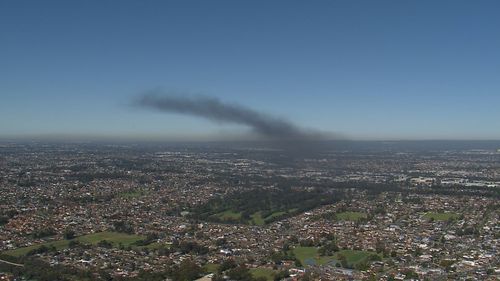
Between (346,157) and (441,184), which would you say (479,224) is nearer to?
(441,184)

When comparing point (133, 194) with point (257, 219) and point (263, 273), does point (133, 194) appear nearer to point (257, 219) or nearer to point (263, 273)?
point (257, 219)

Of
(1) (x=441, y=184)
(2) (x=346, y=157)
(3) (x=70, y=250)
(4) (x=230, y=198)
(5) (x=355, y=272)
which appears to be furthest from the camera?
(2) (x=346, y=157)

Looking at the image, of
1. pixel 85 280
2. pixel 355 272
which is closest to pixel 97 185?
pixel 85 280

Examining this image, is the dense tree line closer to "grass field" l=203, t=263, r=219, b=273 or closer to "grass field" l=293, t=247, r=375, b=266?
"grass field" l=293, t=247, r=375, b=266

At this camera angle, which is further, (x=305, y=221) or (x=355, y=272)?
(x=305, y=221)

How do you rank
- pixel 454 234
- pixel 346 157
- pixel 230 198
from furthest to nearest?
pixel 346 157 → pixel 230 198 → pixel 454 234

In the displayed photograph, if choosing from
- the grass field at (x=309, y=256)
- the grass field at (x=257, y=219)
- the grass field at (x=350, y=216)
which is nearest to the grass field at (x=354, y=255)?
the grass field at (x=309, y=256)

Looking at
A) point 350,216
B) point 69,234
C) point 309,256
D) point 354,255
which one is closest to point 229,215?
point 350,216

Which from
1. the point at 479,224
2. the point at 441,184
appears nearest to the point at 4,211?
the point at 479,224
